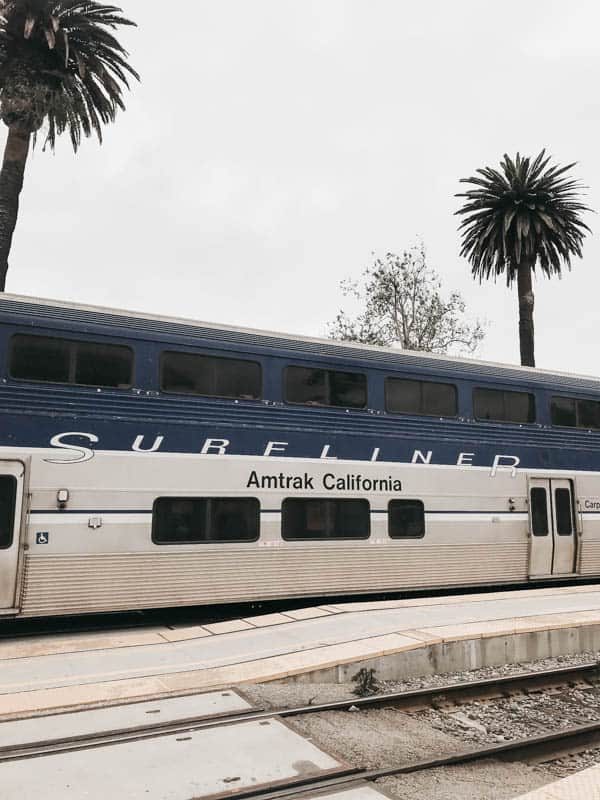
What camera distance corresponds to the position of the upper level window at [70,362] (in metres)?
9.65

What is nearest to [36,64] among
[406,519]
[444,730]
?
[406,519]

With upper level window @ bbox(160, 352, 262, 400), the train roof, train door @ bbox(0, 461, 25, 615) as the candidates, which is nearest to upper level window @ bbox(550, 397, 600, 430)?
the train roof

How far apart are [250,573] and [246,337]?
4.09m

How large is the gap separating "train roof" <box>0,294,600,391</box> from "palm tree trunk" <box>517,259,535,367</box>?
16.2m

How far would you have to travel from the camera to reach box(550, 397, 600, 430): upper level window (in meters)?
14.5

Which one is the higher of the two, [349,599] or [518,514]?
[518,514]

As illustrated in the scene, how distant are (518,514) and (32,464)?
965cm

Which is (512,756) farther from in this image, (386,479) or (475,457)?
(475,457)

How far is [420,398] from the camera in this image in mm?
12883

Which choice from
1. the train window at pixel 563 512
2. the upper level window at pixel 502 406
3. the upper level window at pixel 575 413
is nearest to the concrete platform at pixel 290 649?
the train window at pixel 563 512

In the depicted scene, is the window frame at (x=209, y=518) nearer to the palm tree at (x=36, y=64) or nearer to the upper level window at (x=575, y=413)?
the upper level window at (x=575, y=413)

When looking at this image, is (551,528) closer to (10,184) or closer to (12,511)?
(12,511)

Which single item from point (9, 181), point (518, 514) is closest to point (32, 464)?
point (518, 514)

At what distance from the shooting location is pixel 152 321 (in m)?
10.7
